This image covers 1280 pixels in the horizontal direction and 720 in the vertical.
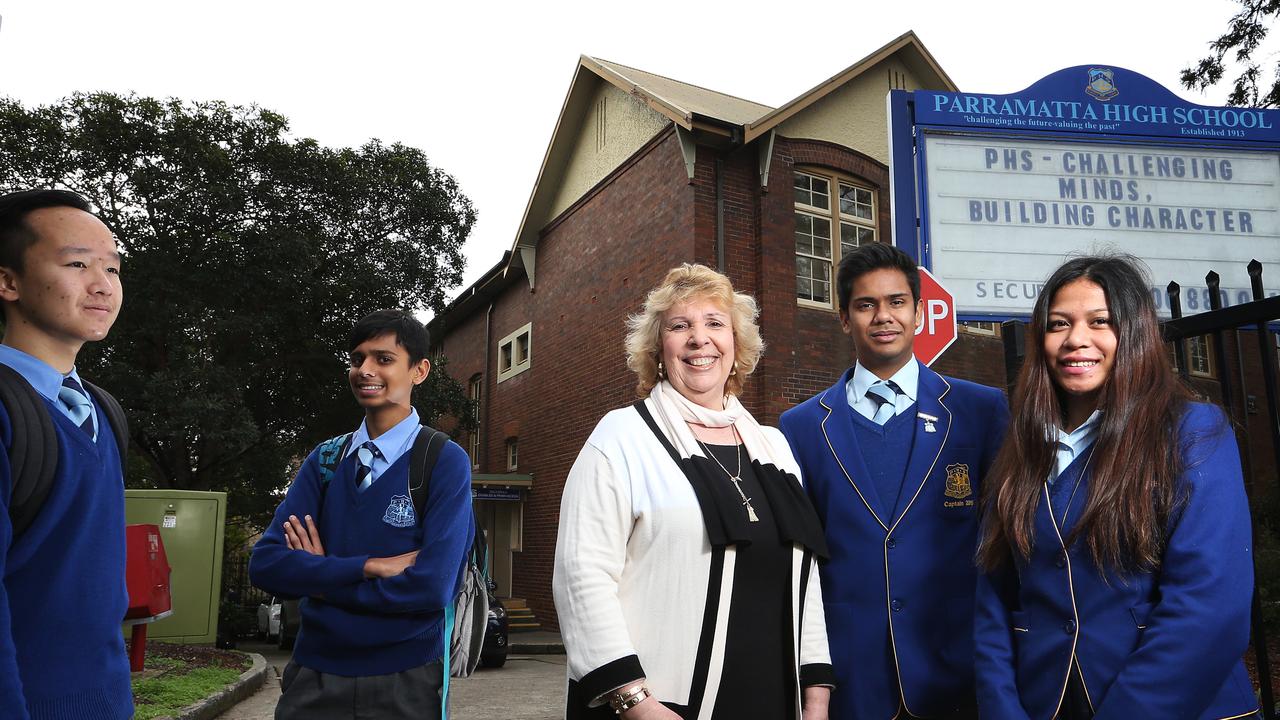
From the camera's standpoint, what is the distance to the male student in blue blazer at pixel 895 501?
261cm

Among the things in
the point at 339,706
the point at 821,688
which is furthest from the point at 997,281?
the point at 339,706

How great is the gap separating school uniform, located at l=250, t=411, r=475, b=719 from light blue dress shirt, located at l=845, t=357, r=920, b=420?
1391 mm

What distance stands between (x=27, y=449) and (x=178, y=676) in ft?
26.4

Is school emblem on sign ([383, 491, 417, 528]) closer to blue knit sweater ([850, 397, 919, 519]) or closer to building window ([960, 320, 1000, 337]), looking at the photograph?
blue knit sweater ([850, 397, 919, 519])

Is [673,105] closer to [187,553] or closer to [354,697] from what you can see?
[187,553]

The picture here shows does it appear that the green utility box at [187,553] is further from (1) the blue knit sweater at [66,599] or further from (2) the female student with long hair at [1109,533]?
(2) the female student with long hair at [1109,533]

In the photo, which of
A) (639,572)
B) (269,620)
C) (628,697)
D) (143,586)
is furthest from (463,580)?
(269,620)

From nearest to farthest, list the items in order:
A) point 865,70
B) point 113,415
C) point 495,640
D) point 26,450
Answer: point 26,450 < point 113,415 < point 495,640 < point 865,70

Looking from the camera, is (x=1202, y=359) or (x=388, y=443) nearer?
(x=388, y=443)

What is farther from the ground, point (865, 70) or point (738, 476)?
point (865, 70)

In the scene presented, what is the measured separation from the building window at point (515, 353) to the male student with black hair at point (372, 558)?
671 inches

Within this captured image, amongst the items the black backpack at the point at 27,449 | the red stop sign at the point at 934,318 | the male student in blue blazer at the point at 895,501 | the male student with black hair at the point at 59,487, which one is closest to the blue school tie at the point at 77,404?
the male student with black hair at the point at 59,487

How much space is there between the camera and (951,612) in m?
2.65

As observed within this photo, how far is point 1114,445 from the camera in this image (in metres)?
2.18
